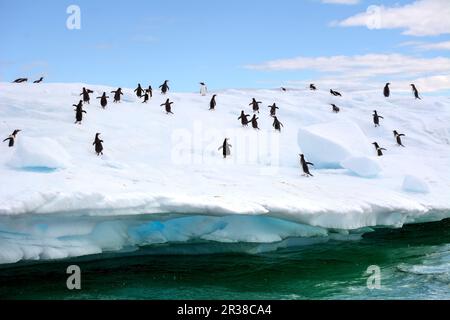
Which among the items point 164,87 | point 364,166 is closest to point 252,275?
point 364,166

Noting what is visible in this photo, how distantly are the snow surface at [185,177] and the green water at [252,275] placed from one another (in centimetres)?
39

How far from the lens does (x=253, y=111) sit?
22.2 metres

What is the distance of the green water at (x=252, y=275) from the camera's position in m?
9.72

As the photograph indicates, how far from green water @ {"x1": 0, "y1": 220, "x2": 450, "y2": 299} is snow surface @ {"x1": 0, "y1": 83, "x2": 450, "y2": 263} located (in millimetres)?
386

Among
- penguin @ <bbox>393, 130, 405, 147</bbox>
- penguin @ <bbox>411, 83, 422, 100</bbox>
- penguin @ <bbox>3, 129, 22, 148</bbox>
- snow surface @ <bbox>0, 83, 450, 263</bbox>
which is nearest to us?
snow surface @ <bbox>0, 83, 450, 263</bbox>

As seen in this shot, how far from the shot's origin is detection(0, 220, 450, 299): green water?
9.72m

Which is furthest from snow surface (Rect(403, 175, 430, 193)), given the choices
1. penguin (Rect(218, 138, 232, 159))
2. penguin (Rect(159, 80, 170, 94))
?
penguin (Rect(159, 80, 170, 94))

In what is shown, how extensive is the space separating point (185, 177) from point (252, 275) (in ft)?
10.3

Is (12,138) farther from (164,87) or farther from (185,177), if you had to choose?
(164,87)

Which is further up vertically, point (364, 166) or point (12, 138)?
point (12, 138)

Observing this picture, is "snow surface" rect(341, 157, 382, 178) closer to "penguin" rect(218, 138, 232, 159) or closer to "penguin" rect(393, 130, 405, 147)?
"penguin" rect(218, 138, 232, 159)

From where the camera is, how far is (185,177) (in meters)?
13.2
